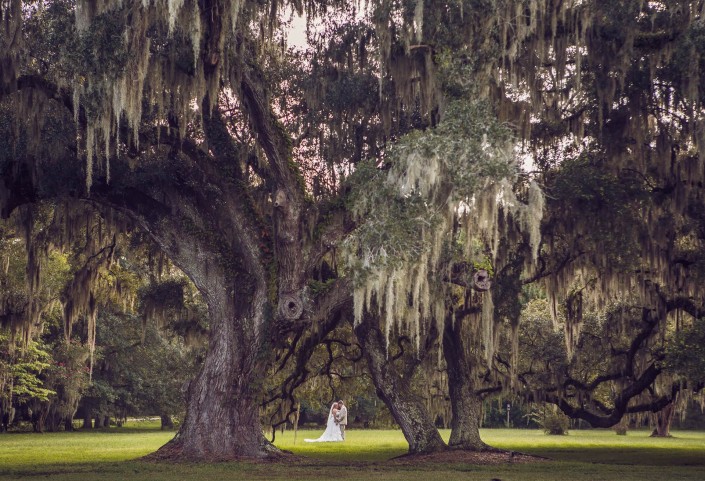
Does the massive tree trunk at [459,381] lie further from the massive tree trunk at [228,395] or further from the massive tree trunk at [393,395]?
the massive tree trunk at [228,395]

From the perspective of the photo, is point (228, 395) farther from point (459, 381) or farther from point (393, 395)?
point (459, 381)

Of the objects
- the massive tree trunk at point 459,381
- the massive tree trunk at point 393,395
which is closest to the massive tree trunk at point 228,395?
the massive tree trunk at point 393,395

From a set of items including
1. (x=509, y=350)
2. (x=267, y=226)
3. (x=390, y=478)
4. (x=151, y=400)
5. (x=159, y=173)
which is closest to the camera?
(x=390, y=478)

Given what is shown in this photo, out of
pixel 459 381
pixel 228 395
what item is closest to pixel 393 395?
pixel 459 381

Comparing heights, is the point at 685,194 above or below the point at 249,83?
below

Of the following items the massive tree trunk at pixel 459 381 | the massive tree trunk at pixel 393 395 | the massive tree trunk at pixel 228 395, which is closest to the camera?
the massive tree trunk at pixel 228 395

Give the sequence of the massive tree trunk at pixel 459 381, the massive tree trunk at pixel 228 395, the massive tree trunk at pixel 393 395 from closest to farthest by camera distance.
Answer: the massive tree trunk at pixel 228 395 → the massive tree trunk at pixel 393 395 → the massive tree trunk at pixel 459 381

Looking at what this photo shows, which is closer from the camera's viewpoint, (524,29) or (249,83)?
(524,29)

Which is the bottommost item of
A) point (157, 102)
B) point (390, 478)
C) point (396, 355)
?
point (390, 478)

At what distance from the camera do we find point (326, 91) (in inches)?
699

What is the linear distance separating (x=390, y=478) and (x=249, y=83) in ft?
24.9

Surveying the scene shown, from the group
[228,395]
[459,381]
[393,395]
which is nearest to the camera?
[228,395]

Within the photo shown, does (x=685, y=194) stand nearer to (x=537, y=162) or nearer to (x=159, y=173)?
(x=537, y=162)

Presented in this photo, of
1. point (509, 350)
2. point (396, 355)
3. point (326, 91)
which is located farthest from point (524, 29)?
point (509, 350)
